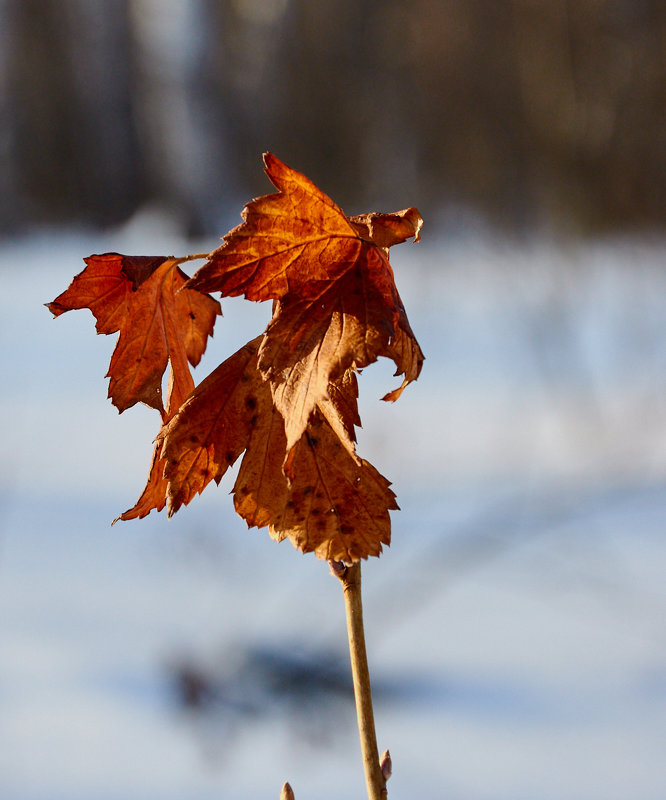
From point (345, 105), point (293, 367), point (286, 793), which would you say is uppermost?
point (345, 105)

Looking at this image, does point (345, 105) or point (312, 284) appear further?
point (345, 105)

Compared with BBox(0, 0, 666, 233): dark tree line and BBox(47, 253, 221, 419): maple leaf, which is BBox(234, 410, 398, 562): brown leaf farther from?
BBox(0, 0, 666, 233): dark tree line

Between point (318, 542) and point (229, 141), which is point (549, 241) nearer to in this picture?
point (229, 141)

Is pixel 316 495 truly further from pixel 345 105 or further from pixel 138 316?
pixel 345 105

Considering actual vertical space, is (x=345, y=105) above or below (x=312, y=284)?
above

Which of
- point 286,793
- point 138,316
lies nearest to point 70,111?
point 138,316

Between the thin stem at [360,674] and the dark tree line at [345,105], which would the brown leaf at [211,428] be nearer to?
the thin stem at [360,674]
